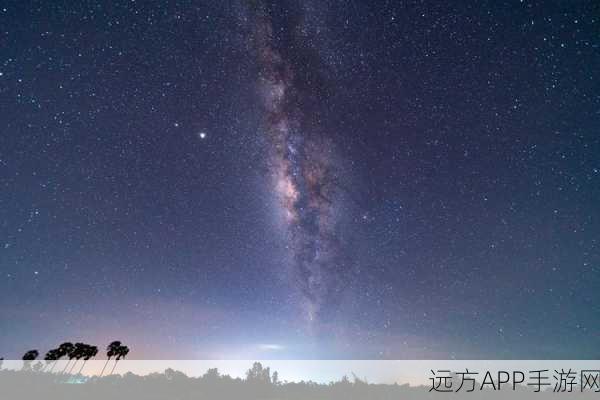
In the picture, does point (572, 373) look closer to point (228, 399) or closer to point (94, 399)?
point (94, 399)

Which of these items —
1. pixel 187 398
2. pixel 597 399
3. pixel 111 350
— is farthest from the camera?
pixel 597 399

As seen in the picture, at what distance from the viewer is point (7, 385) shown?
148m

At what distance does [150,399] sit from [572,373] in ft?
520

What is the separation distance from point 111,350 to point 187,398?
334 feet

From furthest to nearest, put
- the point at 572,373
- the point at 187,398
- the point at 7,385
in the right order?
the point at 187,398 → the point at 7,385 → the point at 572,373

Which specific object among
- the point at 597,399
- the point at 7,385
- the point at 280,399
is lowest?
the point at 7,385

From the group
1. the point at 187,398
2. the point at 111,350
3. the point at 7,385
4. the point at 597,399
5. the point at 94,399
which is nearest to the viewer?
the point at 111,350

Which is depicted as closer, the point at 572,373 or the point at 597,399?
the point at 572,373

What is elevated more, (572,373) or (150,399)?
(572,373)

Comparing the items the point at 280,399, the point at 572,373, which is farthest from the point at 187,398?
the point at 572,373

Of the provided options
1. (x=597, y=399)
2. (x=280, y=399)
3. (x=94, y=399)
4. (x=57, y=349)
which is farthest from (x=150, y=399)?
(x=597, y=399)

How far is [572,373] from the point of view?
5381cm

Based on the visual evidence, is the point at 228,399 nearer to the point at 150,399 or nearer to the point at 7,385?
the point at 150,399

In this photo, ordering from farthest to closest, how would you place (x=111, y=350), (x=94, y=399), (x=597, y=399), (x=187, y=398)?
(x=597, y=399)
(x=187, y=398)
(x=94, y=399)
(x=111, y=350)
